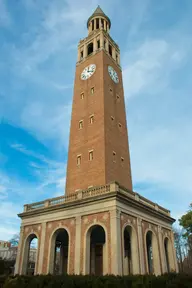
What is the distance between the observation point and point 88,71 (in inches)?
1608

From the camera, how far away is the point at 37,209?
1106 inches

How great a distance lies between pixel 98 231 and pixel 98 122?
14632 mm

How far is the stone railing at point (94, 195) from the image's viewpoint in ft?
76.3

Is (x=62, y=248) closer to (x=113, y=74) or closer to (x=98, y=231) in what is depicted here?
(x=98, y=231)

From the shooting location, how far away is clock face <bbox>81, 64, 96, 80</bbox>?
4014 centimetres

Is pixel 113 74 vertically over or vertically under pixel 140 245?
over

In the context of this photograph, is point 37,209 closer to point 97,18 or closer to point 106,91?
point 106,91

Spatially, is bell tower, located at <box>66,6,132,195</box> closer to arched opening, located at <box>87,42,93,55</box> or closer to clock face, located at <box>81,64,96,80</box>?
clock face, located at <box>81,64,96,80</box>

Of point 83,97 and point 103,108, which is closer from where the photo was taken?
point 103,108

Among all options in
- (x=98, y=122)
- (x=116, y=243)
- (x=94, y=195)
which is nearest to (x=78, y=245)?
(x=116, y=243)

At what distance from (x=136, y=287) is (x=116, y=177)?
18381 mm

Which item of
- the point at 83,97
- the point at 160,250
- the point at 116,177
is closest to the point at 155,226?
the point at 160,250

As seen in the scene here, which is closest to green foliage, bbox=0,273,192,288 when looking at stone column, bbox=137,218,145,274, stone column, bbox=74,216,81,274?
stone column, bbox=74,216,81,274

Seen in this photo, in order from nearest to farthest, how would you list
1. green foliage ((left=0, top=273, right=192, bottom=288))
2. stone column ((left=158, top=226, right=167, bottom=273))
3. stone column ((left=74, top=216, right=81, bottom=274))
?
1. green foliage ((left=0, top=273, right=192, bottom=288))
2. stone column ((left=74, top=216, right=81, bottom=274))
3. stone column ((left=158, top=226, right=167, bottom=273))
